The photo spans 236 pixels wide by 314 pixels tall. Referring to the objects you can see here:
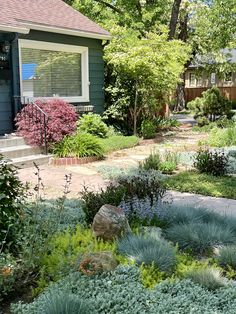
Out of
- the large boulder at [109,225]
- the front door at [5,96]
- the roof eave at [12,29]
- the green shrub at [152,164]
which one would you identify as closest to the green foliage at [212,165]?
the green shrub at [152,164]

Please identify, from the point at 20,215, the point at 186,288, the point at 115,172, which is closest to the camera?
the point at 186,288

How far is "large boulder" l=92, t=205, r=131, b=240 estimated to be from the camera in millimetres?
4008

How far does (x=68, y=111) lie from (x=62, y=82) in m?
2.47

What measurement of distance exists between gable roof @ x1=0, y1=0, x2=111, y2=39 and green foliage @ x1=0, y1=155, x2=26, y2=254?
6.92 metres

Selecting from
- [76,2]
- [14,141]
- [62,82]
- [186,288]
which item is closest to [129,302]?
[186,288]

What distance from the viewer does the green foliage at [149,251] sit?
11.3 ft

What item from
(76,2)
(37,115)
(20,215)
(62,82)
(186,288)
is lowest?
(186,288)

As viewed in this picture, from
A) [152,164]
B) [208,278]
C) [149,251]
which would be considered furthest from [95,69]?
[208,278]

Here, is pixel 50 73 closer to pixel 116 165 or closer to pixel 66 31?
pixel 66 31

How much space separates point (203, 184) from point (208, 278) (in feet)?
12.7

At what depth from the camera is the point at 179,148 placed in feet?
36.5

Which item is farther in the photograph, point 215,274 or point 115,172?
point 115,172

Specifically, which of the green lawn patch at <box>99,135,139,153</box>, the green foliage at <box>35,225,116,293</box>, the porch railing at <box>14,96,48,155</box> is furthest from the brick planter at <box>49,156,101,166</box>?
the green foliage at <box>35,225,116,293</box>

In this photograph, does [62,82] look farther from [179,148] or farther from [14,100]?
[179,148]
